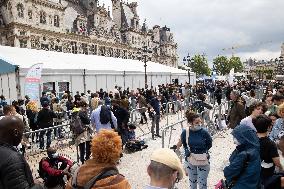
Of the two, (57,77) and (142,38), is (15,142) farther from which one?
(142,38)

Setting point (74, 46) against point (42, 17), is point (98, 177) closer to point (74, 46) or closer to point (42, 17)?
point (42, 17)

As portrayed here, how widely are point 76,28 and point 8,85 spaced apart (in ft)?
132

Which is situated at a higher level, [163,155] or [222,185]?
[163,155]

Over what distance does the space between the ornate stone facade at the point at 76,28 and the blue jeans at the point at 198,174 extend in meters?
44.6

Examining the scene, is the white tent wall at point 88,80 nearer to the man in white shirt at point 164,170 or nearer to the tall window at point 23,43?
the man in white shirt at point 164,170

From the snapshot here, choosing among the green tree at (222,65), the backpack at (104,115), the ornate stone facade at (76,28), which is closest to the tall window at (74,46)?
the ornate stone facade at (76,28)

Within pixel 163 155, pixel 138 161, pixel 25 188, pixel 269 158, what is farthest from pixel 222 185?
pixel 138 161

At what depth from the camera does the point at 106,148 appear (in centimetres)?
309

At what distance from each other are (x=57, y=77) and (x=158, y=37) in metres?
73.7

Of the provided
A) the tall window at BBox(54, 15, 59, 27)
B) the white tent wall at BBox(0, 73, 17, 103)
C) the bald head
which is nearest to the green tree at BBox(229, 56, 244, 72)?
the tall window at BBox(54, 15, 59, 27)

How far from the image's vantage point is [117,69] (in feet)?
96.3

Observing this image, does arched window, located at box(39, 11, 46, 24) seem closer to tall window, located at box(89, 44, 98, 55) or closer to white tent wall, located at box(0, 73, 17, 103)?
tall window, located at box(89, 44, 98, 55)

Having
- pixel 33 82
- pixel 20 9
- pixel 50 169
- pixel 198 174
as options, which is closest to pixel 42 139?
pixel 50 169

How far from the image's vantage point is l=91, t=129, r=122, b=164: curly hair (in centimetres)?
307
